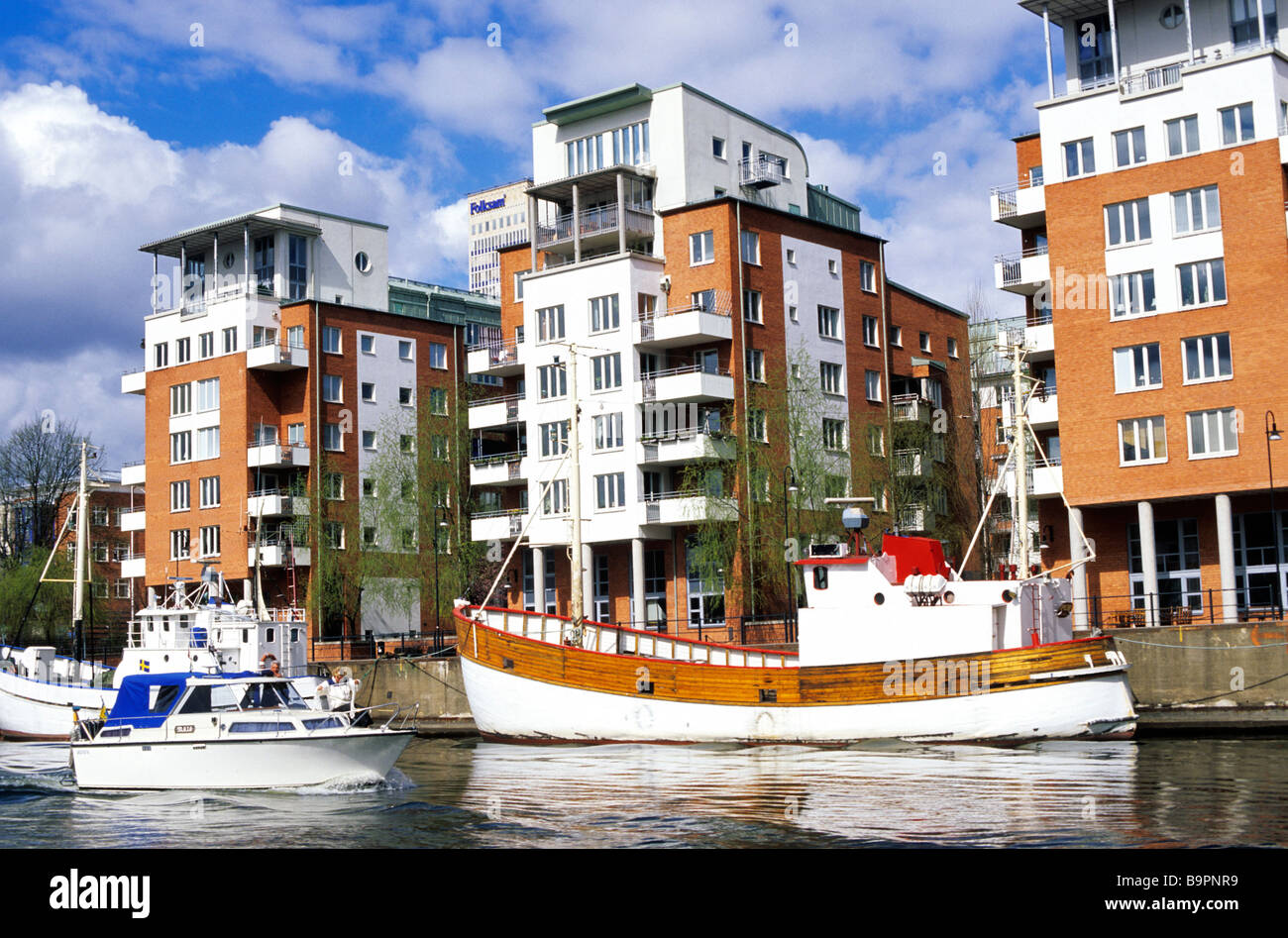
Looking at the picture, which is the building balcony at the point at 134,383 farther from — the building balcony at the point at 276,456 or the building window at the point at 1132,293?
the building window at the point at 1132,293

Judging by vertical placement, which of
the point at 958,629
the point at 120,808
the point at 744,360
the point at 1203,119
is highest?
the point at 1203,119

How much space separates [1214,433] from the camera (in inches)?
1991

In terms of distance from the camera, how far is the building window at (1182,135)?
51719 mm

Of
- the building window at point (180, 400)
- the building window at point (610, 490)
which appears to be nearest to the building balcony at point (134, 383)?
the building window at point (180, 400)

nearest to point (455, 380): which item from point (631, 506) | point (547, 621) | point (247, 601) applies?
point (631, 506)

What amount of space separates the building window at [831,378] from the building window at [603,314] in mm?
11239

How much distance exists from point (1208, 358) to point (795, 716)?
967 inches

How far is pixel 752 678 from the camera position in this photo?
3859 centimetres

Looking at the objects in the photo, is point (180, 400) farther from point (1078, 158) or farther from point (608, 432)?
point (1078, 158)

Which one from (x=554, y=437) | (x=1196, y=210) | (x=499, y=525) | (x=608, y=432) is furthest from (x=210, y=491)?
(x=1196, y=210)

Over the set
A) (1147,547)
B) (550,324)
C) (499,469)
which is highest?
(550,324)
